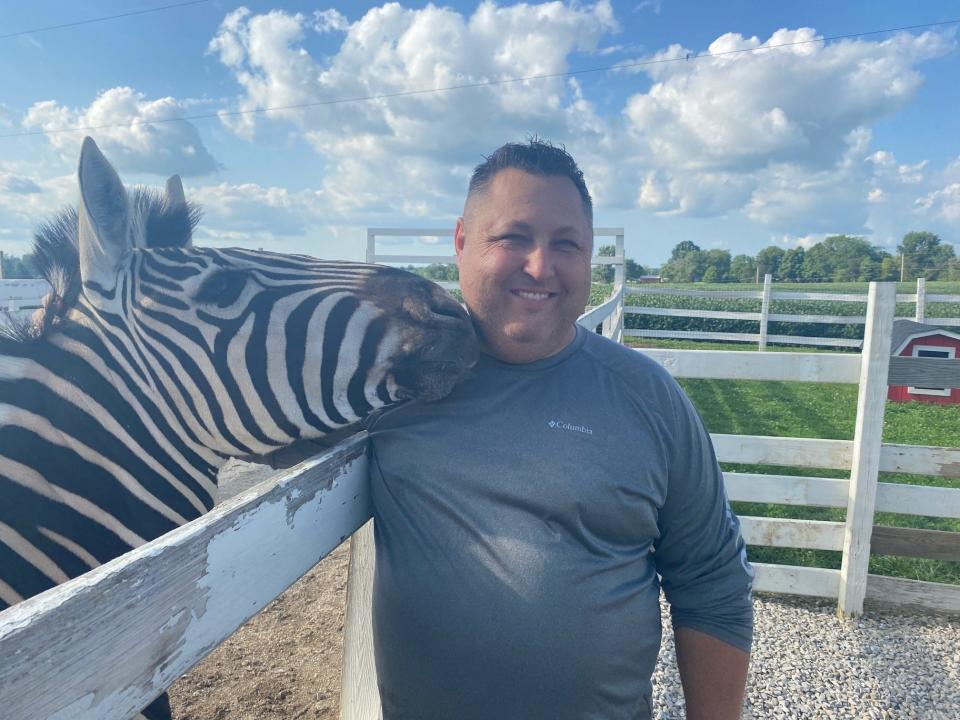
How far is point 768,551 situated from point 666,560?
12.6 feet

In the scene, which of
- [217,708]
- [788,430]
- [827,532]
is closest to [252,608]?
[217,708]

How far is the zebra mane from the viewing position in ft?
5.52

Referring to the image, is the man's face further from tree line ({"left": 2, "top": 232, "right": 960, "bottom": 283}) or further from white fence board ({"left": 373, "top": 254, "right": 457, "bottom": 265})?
tree line ({"left": 2, "top": 232, "right": 960, "bottom": 283})

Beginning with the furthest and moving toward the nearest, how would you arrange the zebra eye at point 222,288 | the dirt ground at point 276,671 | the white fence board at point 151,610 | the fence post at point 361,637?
the dirt ground at point 276,671
the fence post at point 361,637
the zebra eye at point 222,288
the white fence board at point 151,610

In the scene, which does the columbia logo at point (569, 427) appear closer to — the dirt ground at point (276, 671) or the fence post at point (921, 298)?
the dirt ground at point (276, 671)

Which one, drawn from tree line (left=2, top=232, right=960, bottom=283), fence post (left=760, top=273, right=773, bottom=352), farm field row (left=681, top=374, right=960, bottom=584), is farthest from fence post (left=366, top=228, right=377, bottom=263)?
tree line (left=2, top=232, right=960, bottom=283)

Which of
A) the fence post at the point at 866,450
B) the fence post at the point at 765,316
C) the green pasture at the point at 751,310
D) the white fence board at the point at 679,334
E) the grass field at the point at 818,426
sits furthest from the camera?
the green pasture at the point at 751,310

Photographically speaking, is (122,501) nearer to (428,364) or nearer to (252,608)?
(252,608)

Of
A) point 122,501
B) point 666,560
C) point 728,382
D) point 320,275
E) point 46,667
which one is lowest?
point 728,382

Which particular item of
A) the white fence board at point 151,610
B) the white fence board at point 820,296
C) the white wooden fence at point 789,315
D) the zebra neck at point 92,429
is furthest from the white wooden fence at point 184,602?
the white fence board at point 820,296

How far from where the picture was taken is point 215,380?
67.1 inches

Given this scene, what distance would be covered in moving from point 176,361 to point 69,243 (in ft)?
1.68

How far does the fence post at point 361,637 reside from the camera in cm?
196

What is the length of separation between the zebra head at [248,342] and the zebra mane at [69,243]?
0.16 feet
